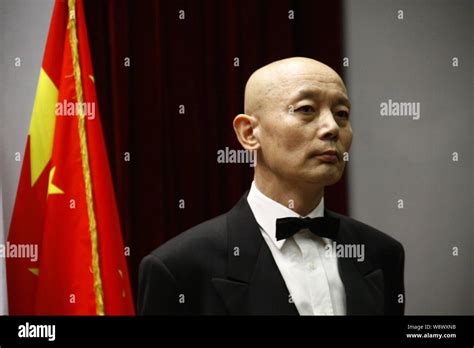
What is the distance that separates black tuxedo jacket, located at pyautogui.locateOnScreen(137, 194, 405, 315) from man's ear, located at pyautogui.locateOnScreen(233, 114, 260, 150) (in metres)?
0.20

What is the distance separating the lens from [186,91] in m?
2.50

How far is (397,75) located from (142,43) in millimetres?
1050

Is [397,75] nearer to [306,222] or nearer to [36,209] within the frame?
[306,222]

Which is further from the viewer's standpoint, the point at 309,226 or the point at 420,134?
the point at 420,134

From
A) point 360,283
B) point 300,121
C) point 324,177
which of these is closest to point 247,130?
point 300,121

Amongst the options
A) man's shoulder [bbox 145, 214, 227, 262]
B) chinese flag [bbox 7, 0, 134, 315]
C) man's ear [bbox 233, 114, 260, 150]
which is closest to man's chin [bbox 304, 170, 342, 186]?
man's ear [bbox 233, 114, 260, 150]

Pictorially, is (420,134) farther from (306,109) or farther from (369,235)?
(306,109)

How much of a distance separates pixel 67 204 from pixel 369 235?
4.00 feet

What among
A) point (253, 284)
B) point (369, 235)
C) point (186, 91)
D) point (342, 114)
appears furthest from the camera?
point (186, 91)

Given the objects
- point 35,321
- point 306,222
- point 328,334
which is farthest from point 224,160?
point 35,321

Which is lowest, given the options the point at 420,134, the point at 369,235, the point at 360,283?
the point at 360,283

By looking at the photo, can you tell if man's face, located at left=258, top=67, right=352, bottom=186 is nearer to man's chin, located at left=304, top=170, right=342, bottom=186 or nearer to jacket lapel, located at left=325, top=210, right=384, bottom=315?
man's chin, located at left=304, top=170, right=342, bottom=186

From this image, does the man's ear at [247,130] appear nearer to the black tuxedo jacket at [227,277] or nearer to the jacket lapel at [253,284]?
the black tuxedo jacket at [227,277]

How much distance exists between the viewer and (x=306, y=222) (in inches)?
83.1
